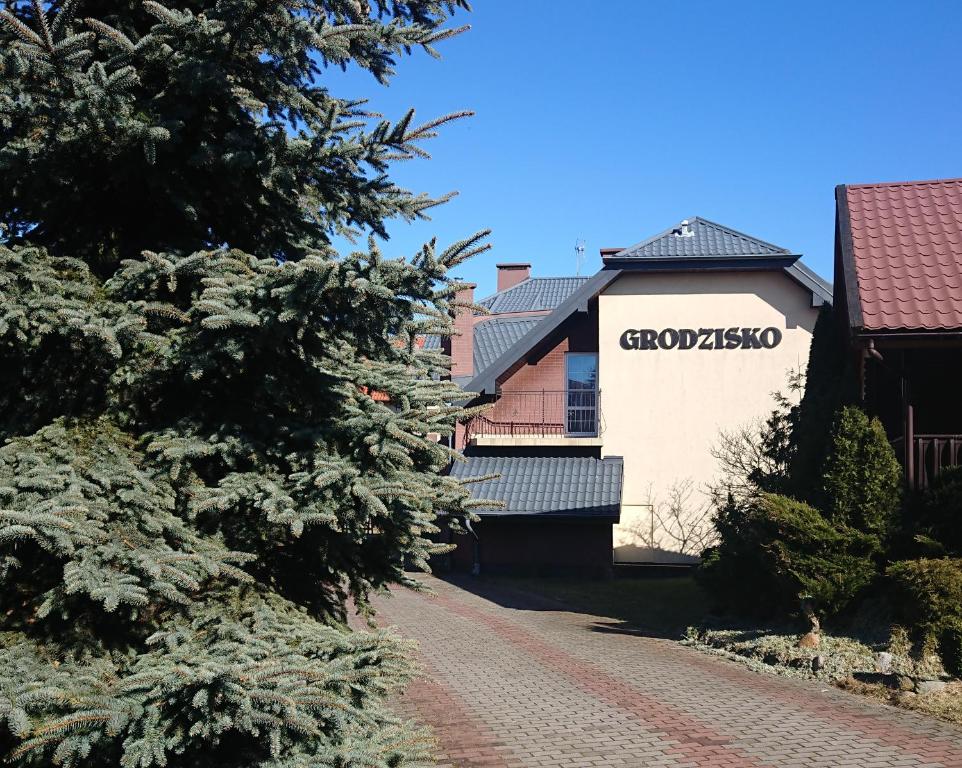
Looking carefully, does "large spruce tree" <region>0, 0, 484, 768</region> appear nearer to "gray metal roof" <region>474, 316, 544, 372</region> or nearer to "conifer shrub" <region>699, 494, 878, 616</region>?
"conifer shrub" <region>699, 494, 878, 616</region>

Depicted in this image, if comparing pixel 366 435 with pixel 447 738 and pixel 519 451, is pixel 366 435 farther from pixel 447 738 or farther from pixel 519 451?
pixel 519 451

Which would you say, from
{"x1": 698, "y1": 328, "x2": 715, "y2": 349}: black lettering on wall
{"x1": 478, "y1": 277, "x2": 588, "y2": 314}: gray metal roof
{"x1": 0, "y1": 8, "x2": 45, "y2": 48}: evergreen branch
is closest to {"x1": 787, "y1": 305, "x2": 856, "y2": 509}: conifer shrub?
{"x1": 698, "y1": 328, "x2": 715, "y2": 349}: black lettering on wall

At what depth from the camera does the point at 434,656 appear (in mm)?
13445

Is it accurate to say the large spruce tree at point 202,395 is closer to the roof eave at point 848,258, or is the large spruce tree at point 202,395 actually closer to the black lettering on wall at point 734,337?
the roof eave at point 848,258

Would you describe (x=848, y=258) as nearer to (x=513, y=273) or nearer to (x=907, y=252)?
(x=907, y=252)

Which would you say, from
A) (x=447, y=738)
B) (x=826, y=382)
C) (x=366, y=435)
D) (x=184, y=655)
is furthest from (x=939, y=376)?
(x=184, y=655)

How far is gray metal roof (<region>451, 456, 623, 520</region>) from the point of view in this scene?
74.7 ft

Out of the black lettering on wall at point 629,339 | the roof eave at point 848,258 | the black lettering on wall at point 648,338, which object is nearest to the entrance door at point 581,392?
the black lettering on wall at point 629,339

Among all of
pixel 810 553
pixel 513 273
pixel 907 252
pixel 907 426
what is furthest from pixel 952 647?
pixel 513 273

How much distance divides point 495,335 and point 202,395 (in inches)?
994

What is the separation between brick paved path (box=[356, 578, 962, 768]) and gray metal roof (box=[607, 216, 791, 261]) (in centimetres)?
1238

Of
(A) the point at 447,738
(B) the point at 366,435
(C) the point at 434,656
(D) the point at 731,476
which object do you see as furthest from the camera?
(D) the point at 731,476

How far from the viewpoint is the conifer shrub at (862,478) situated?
12.1 meters

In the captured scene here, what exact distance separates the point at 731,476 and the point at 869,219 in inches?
320
